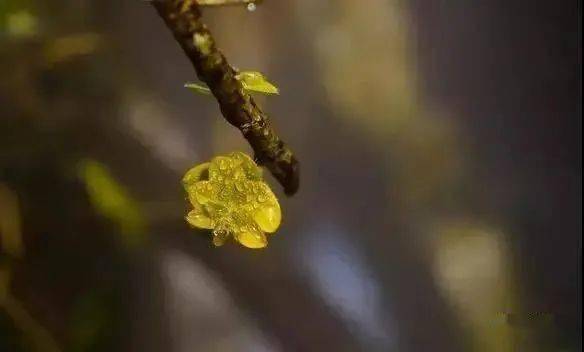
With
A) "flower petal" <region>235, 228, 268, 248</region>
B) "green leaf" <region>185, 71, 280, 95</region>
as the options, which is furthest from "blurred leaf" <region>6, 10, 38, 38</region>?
"flower petal" <region>235, 228, 268, 248</region>

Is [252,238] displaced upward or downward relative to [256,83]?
downward

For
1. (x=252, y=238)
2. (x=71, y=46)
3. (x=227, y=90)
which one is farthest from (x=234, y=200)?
(x=71, y=46)

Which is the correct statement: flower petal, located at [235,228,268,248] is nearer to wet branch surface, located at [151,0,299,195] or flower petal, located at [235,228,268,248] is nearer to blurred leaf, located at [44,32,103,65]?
wet branch surface, located at [151,0,299,195]

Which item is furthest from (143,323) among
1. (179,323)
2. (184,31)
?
(184,31)

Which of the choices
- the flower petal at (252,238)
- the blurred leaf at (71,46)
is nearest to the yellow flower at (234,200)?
the flower petal at (252,238)

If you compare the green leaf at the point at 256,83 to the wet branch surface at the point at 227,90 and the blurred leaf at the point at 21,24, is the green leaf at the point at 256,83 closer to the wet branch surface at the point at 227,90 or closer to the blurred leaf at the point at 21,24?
the wet branch surface at the point at 227,90

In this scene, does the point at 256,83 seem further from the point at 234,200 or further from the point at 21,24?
the point at 21,24

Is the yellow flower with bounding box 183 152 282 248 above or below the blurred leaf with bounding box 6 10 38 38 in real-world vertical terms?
below
